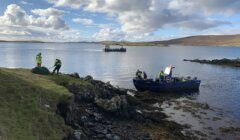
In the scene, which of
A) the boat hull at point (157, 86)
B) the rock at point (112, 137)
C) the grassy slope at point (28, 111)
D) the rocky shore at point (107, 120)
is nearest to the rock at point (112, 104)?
the rocky shore at point (107, 120)

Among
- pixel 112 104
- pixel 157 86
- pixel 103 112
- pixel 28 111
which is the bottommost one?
pixel 103 112

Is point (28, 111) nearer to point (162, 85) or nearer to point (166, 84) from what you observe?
point (162, 85)

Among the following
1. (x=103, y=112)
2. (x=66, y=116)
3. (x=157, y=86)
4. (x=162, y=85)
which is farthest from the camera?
(x=162, y=85)

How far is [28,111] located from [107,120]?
8.76 metres

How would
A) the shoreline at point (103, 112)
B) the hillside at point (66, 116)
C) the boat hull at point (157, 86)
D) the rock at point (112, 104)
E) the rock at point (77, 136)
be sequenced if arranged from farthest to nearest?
the boat hull at point (157, 86) → the rock at point (112, 104) → the shoreline at point (103, 112) → the rock at point (77, 136) → the hillside at point (66, 116)

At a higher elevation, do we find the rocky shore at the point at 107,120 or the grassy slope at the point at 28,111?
the grassy slope at the point at 28,111

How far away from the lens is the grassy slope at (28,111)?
802 inches

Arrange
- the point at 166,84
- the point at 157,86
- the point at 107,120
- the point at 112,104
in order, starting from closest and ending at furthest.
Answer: the point at 107,120
the point at 112,104
the point at 157,86
the point at 166,84

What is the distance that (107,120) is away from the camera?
96.0 ft

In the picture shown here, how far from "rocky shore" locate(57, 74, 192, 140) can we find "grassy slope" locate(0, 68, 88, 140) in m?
1.03

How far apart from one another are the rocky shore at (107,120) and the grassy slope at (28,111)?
3.38 ft

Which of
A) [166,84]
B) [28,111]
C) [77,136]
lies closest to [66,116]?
[77,136]

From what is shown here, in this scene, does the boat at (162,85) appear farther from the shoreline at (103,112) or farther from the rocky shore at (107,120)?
the rocky shore at (107,120)

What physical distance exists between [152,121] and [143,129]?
3.63 m
